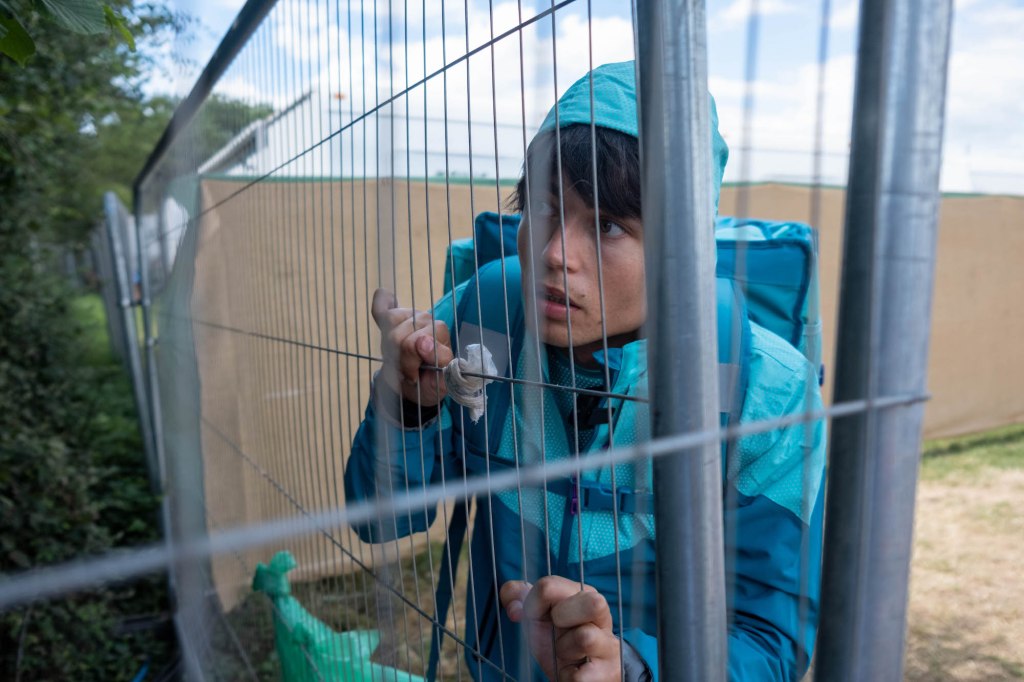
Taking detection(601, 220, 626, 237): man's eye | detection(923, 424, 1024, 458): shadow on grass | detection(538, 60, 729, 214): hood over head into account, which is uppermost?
detection(538, 60, 729, 214): hood over head

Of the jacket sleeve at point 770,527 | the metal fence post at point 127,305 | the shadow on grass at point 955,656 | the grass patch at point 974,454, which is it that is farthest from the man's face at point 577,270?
the grass patch at point 974,454

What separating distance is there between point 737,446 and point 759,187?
5.19 metres

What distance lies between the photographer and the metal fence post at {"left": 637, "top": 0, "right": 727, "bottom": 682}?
714 millimetres

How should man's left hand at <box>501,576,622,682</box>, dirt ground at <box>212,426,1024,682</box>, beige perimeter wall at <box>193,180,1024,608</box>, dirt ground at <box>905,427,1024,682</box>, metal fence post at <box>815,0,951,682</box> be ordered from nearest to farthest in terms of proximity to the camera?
metal fence post at <box>815,0,951,682</box>
man's left hand at <box>501,576,622,682</box>
beige perimeter wall at <box>193,180,1024,608</box>
dirt ground at <box>212,426,1024,682</box>
dirt ground at <box>905,427,1024,682</box>

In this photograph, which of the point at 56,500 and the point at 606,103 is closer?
the point at 606,103

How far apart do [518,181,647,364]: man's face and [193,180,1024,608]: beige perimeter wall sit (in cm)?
10

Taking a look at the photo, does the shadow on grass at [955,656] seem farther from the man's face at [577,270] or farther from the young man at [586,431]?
the man's face at [577,270]

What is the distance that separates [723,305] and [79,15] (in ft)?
3.62

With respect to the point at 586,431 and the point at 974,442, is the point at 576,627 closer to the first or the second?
the point at 586,431

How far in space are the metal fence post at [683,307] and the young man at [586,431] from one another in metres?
0.15

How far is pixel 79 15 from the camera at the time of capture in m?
1.23

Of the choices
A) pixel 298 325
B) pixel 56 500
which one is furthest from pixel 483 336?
pixel 56 500

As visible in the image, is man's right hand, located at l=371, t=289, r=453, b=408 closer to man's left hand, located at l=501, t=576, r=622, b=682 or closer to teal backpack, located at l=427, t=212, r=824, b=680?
teal backpack, located at l=427, t=212, r=824, b=680

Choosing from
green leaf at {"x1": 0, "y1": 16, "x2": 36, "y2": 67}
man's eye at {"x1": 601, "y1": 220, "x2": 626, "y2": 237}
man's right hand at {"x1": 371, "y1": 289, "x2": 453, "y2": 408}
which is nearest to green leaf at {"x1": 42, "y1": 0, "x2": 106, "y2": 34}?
green leaf at {"x1": 0, "y1": 16, "x2": 36, "y2": 67}
